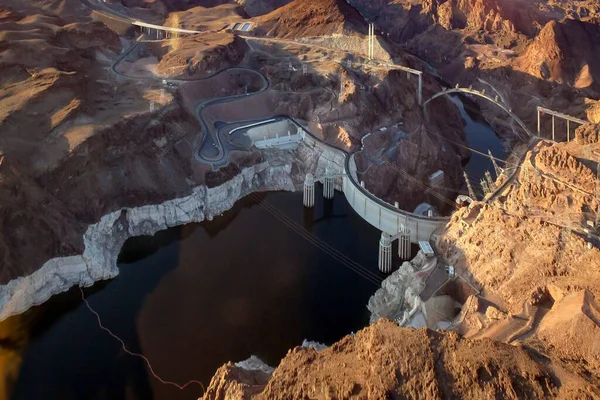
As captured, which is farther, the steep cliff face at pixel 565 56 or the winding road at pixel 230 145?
the steep cliff face at pixel 565 56

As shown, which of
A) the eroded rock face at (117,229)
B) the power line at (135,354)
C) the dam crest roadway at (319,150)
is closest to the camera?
the power line at (135,354)

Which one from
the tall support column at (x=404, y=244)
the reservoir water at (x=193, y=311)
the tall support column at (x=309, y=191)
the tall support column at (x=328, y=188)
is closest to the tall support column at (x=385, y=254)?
the reservoir water at (x=193, y=311)

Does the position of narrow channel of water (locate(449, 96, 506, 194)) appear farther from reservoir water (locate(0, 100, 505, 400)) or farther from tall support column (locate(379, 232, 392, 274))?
reservoir water (locate(0, 100, 505, 400))

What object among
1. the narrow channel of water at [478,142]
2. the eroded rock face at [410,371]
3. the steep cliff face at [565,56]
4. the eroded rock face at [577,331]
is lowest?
the narrow channel of water at [478,142]

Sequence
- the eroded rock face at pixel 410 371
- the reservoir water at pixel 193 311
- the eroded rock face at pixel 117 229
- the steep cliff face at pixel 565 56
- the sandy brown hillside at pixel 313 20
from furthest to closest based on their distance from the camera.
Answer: the sandy brown hillside at pixel 313 20, the steep cliff face at pixel 565 56, the eroded rock face at pixel 117 229, the reservoir water at pixel 193 311, the eroded rock face at pixel 410 371

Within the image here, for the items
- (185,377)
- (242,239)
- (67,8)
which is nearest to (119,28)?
(67,8)

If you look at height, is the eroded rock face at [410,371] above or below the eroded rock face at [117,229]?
above

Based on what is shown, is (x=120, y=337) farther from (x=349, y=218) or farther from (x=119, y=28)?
(x=119, y=28)

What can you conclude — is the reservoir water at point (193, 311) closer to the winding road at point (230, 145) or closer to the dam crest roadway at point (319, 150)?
the dam crest roadway at point (319, 150)
